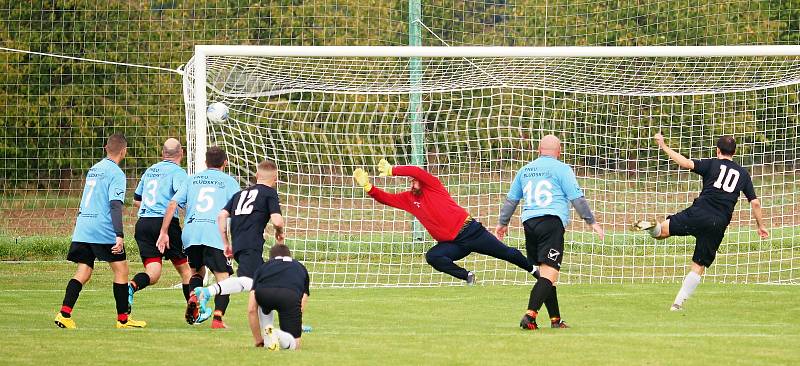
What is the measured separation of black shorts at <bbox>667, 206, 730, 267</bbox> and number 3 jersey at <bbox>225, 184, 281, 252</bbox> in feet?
15.2

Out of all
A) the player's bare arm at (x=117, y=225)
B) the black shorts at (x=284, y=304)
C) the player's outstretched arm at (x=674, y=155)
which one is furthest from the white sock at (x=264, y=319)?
the player's outstretched arm at (x=674, y=155)

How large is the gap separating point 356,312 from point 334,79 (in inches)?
177

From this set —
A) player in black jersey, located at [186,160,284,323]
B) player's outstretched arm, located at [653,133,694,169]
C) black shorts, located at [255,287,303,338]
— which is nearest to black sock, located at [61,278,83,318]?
player in black jersey, located at [186,160,284,323]

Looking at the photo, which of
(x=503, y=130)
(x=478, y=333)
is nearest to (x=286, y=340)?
(x=478, y=333)

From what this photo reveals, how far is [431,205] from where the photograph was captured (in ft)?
42.3

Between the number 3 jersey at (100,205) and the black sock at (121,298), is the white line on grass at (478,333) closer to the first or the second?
the black sock at (121,298)

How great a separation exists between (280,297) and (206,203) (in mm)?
2581

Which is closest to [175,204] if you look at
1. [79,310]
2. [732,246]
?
[79,310]

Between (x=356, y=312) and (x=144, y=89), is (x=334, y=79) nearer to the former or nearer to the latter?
(x=356, y=312)

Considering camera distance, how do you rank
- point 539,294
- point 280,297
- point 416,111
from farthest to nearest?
1. point 416,111
2. point 539,294
3. point 280,297

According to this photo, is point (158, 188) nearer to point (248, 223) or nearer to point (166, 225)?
point (166, 225)

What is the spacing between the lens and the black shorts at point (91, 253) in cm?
1134

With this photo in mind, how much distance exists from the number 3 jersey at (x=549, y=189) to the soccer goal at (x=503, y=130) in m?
3.99

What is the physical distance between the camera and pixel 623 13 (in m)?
22.0
